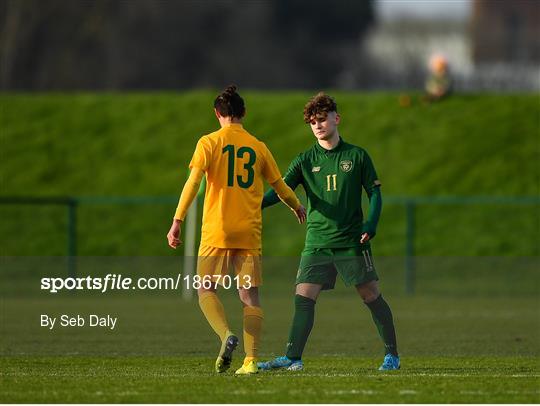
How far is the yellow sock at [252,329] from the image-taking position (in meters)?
10.3

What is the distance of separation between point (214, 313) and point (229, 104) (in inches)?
62.7

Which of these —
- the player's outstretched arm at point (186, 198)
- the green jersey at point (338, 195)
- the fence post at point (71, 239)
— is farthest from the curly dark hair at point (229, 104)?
the fence post at point (71, 239)

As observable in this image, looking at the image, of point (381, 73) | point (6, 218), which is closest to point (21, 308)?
point (6, 218)

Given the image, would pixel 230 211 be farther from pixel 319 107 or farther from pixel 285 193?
pixel 319 107

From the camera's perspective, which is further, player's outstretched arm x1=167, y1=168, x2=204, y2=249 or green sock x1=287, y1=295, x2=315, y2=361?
green sock x1=287, y1=295, x2=315, y2=361

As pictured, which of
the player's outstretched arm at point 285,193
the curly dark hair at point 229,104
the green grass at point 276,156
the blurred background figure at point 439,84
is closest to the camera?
the curly dark hair at point 229,104

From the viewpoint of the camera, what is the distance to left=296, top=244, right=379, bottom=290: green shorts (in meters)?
10.5

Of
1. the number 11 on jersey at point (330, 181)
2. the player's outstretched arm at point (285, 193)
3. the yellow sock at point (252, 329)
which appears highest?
the number 11 on jersey at point (330, 181)

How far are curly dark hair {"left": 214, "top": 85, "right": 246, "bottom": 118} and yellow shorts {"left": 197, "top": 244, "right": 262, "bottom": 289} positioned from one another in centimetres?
103

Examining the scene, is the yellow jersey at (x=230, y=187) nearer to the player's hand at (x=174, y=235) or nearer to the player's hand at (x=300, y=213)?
the player's hand at (x=174, y=235)

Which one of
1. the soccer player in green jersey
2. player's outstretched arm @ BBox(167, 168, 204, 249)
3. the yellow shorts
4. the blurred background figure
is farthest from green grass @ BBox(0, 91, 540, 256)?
player's outstretched arm @ BBox(167, 168, 204, 249)

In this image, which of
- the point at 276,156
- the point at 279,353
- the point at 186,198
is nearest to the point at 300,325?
the point at 186,198

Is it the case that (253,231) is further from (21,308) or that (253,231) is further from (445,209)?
(445,209)

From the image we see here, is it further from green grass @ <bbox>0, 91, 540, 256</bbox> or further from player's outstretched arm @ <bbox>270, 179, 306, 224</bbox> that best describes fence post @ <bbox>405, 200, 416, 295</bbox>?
player's outstretched arm @ <bbox>270, 179, 306, 224</bbox>
